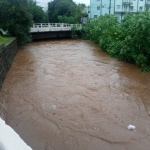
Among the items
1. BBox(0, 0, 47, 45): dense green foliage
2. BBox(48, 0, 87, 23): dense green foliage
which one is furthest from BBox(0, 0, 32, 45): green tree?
BBox(48, 0, 87, 23): dense green foliage

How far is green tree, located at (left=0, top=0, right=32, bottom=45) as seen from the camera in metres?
19.9

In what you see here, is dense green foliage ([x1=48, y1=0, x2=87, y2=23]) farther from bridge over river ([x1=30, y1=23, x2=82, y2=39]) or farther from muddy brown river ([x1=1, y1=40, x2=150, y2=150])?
muddy brown river ([x1=1, y1=40, x2=150, y2=150])

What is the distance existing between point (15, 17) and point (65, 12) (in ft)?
53.9

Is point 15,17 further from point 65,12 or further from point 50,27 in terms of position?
point 65,12

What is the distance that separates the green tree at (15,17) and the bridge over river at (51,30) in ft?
19.1

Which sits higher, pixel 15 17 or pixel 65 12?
pixel 65 12

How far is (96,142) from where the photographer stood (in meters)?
5.48

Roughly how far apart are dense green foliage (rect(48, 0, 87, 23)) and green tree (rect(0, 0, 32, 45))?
13.4 metres

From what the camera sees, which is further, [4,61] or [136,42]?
[136,42]

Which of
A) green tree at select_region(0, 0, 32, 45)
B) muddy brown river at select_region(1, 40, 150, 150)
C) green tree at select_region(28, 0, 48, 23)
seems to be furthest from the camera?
green tree at select_region(28, 0, 48, 23)

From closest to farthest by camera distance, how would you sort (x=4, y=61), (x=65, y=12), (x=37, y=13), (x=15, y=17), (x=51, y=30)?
1. (x=4, y=61)
2. (x=15, y=17)
3. (x=51, y=30)
4. (x=37, y=13)
5. (x=65, y=12)

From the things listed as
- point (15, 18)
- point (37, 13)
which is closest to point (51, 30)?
point (37, 13)

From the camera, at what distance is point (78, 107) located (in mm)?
7414

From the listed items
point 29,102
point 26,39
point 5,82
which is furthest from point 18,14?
point 29,102
